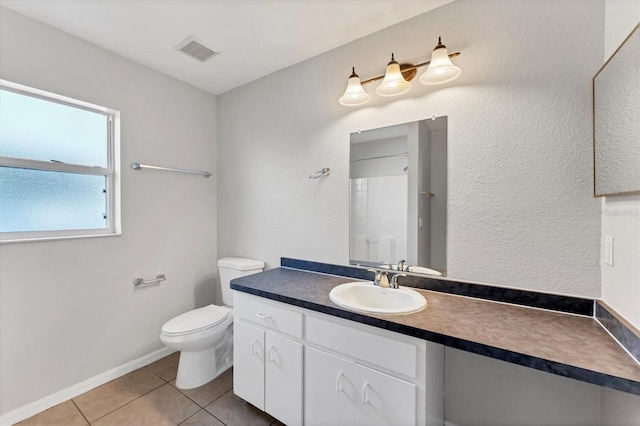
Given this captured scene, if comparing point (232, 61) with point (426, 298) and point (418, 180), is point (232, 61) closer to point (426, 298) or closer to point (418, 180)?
point (418, 180)

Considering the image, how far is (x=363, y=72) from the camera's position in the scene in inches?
67.6

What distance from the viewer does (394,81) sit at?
1458 millimetres

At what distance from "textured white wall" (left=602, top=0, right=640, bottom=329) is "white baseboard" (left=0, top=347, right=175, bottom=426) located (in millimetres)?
2937

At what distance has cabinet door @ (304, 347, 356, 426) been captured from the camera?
1186mm

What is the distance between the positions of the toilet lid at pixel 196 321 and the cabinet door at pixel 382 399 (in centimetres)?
119

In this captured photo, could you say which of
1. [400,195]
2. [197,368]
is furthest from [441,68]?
[197,368]

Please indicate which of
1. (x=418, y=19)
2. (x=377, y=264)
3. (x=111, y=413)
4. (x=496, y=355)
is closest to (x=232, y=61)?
(x=418, y=19)

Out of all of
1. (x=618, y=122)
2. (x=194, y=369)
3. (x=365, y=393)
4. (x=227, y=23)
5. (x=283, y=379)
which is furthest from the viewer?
(x=194, y=369)

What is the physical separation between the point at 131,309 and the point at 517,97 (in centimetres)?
294

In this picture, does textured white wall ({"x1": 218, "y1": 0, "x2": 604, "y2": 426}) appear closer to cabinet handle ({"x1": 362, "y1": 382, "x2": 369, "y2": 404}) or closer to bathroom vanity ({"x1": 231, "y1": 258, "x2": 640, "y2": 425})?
bathroom vanity ({"x1": 231, "y1": 258, "x2": 640, "y2": 425})

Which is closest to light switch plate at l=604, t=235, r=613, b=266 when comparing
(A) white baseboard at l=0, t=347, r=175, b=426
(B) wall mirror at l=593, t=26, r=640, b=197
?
(B) wall mirror at l=593, t=26, r=640, b=197

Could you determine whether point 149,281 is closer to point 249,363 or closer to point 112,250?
point 112,250

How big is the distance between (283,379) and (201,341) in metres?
0.74

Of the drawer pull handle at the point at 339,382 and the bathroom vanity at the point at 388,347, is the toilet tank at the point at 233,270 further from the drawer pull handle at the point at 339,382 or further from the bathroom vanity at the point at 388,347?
the drawer pull handle at the point at 339,382
